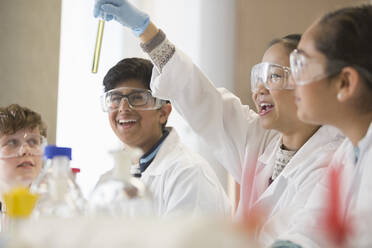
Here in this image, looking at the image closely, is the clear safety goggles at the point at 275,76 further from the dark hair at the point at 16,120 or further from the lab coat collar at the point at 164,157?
the dark hair at the point at 16,120

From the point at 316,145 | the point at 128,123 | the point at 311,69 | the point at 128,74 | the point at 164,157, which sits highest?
the point at 311,69

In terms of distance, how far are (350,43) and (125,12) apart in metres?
0.93

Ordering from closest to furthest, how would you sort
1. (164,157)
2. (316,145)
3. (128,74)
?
(316,145) < (164,157) < (128,74)

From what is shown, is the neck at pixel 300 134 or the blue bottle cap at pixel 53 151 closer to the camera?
the blue bottle cap at pixel 53 151

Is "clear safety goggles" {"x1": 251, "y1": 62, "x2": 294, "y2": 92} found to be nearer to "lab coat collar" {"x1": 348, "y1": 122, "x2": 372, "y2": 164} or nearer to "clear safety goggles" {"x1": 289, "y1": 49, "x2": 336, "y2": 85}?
"clear safety goggles" {"x1": 289, "y1": 49, "x2": 336, "y2": 85}

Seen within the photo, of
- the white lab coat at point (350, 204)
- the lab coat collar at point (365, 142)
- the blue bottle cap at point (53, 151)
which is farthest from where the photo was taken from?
the blue bottle cap at point (53, 151)

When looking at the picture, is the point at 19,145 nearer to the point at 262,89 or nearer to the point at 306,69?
the point at 262,89

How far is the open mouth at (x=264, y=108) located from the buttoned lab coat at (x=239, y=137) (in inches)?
6.2

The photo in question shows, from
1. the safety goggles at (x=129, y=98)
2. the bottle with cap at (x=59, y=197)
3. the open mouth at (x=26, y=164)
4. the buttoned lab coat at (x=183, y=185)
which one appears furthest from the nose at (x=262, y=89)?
the open mouth at (x=26, y=164)

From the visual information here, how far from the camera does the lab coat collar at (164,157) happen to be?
7.62 feet

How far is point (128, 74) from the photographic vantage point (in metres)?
2.51

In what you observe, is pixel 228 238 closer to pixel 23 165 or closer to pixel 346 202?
pixel 346 202

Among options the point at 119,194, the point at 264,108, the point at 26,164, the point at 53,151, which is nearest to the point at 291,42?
the point at 264,108

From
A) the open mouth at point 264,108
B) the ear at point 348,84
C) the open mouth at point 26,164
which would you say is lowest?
the open mouth at point 26,164
